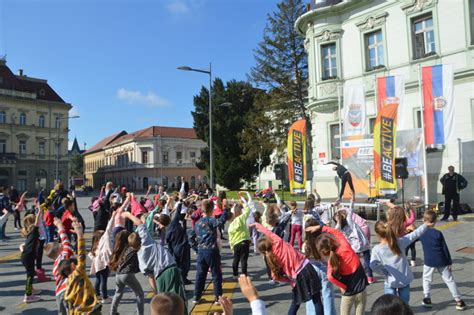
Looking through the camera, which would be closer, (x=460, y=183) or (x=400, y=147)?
(x=460, y=183)

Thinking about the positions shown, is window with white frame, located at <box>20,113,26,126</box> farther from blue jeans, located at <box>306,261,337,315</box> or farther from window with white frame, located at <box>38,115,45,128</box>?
blue jeans, located at <box>306,261,337,315</box>

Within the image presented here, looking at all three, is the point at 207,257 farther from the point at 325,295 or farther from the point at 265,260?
the point at 325,295

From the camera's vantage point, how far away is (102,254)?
6.29m

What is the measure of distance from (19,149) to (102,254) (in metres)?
65.2

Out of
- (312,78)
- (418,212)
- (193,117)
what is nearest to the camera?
(418,212)

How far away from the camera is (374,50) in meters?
21.4

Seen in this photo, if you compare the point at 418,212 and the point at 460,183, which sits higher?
the point at 460,183

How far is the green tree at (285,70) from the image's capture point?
3111 cm

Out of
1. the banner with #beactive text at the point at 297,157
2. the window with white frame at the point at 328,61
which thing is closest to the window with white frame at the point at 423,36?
the window with white frame at the point at 328,61

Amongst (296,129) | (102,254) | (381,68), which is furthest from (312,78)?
(102,254)

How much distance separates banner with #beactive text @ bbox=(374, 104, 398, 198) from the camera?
15586 mm

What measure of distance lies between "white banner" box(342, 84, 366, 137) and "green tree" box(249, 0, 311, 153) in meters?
11.2

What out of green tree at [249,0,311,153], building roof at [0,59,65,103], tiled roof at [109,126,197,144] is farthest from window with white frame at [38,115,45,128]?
green tree at [249,0,311,153]

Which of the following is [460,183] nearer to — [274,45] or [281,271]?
[281,271]
